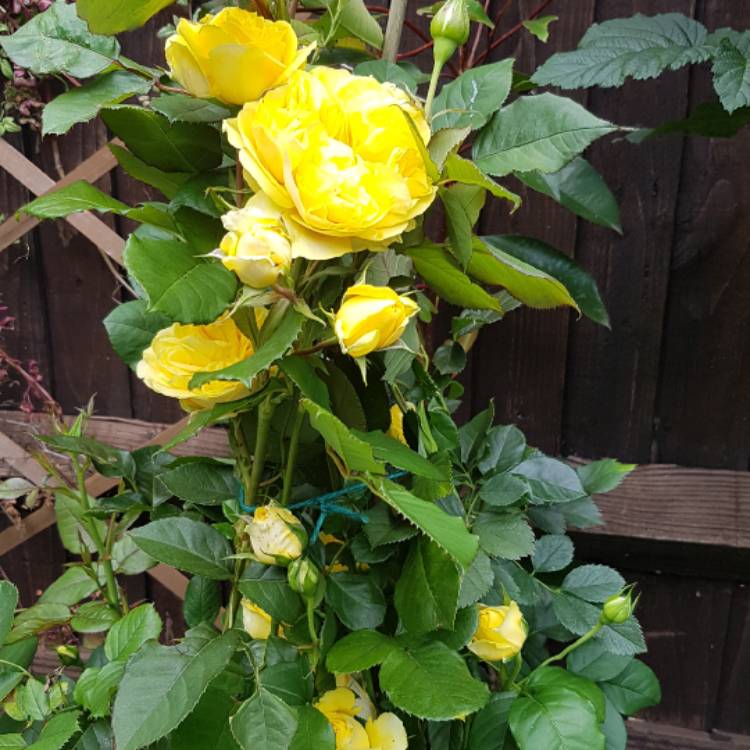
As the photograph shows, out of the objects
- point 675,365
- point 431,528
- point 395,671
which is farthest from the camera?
point 675,365

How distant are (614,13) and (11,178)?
1003 millimetres

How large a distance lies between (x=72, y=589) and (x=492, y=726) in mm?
512

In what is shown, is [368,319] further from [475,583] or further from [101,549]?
[101,549]

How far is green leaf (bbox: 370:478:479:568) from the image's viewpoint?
1.23 feet

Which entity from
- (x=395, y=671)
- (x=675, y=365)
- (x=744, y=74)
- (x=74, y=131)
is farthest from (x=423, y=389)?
(x=74, y=131)

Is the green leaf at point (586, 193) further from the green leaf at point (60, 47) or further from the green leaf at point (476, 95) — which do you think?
the green leaf at point (60, 47)

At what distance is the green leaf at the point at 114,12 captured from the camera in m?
0.41

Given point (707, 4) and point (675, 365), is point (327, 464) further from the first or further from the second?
point (707, 4)

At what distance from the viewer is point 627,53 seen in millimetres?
760

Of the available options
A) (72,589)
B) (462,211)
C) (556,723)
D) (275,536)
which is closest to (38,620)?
(72,589)

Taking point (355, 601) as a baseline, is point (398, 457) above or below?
above

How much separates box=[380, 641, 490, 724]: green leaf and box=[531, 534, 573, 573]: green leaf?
270mm

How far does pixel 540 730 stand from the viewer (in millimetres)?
582

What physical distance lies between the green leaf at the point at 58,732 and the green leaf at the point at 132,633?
5 cm
